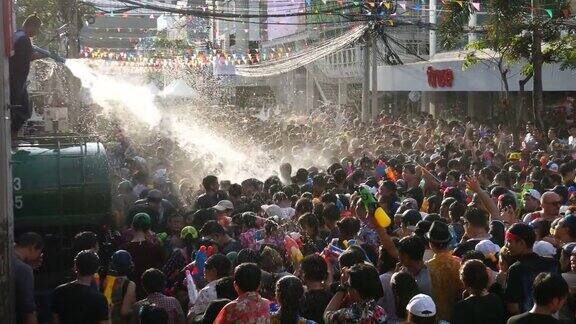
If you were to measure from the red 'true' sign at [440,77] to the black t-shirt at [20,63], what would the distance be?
23.7 meters

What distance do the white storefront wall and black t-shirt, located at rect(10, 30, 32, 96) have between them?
1849 centimetres

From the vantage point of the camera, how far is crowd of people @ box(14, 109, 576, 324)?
208 inches

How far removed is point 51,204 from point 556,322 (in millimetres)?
5222

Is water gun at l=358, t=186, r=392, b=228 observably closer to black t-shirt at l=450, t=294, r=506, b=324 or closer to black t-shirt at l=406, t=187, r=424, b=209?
black t-shirt at l=450, t=294, r=506, b=324

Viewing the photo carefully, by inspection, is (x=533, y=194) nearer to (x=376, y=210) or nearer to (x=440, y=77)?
(x=376, y=210)

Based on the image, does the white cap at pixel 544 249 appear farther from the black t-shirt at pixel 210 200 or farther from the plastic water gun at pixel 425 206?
the black t-shirt at pixel 210 200

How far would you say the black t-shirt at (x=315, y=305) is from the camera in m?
5.61

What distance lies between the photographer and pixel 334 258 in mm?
6789

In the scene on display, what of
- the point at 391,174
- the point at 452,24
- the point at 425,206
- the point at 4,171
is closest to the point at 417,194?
the point at 425,206

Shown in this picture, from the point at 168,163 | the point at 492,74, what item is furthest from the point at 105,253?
the point at 492,74

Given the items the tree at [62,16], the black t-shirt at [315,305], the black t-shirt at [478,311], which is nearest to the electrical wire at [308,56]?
the tree at [62,16]

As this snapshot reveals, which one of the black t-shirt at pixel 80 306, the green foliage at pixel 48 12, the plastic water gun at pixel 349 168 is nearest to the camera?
the black t-shirt at pixel 80 306

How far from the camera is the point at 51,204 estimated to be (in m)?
8.21

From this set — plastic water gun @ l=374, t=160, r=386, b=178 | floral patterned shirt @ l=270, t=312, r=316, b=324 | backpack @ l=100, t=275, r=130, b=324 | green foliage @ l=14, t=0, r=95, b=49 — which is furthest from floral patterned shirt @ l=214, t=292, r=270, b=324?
green foliage @ l=14, t=0, r=95, b=49
